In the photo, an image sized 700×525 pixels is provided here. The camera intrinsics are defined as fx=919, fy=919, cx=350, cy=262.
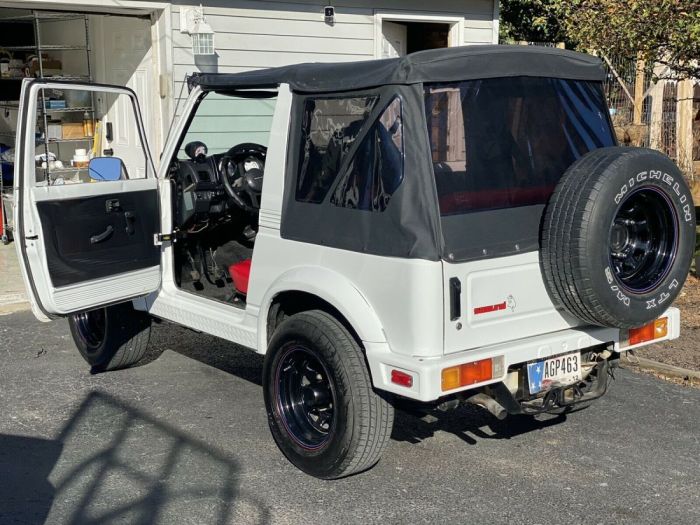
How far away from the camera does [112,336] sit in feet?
19.2

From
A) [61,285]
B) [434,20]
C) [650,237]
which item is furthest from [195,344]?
[434,20]

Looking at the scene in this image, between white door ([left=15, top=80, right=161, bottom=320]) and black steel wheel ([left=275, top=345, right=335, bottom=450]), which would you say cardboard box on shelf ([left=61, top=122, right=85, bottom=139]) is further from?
black steel wheel ([left=275, top=345, right=335, bottom=450])

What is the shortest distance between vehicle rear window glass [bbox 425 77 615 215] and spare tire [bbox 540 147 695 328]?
0.79 ft

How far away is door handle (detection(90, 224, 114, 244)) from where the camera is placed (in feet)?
16.4

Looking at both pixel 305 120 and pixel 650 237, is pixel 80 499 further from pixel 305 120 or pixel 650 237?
pixel 650 237

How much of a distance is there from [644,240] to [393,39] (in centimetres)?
774

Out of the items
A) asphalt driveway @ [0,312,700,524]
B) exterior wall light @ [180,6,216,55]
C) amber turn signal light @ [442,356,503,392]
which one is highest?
exterior wall light @ [180,6,216,55]

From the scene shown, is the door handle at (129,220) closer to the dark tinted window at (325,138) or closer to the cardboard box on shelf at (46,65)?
the dark tinted window at (325,138)

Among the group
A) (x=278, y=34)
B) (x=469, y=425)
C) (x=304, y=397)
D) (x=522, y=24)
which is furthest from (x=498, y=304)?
(x=522, y=24)

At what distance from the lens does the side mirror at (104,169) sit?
5.25 m

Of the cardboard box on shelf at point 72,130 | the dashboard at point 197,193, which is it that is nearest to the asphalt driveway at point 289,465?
the dashboard at point 197,193

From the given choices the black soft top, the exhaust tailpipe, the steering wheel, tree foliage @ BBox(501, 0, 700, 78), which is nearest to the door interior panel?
the steering wheel

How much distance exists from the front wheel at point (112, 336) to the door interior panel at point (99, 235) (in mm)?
705

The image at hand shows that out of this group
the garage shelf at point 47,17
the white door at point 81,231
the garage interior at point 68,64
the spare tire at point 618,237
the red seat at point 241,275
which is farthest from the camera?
the garage shelf at point 47,17
